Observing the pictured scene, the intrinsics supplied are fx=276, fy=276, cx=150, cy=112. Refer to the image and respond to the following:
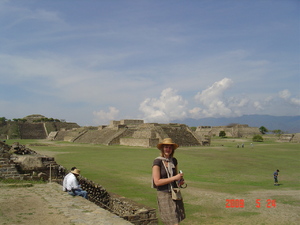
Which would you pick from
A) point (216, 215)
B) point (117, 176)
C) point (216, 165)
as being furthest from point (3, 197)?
point (216, 165)

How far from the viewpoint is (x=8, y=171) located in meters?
9.34

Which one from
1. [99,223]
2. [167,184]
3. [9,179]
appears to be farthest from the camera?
[9,179]

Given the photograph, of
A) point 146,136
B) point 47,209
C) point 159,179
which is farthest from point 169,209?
point 146,136

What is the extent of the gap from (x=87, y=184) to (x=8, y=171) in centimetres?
269

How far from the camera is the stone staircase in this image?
916 cm

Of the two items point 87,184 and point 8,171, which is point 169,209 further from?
point 8,171

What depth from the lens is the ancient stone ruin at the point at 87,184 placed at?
24.1 feet

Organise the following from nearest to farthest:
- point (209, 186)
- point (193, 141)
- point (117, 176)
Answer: point (209, 186) < point (117, 176) < point (193, 141)

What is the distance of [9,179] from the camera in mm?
8977

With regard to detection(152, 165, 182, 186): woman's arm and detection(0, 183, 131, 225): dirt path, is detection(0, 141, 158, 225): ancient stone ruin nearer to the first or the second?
detection(0, 183, 131, 225): dirt path

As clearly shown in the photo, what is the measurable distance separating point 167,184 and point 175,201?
30cm

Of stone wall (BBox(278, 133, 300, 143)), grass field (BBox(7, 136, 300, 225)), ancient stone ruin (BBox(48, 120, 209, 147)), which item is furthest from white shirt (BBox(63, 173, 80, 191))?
stone wall (BBox(278, 133, 300, 143))

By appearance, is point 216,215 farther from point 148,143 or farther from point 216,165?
point 148,143
